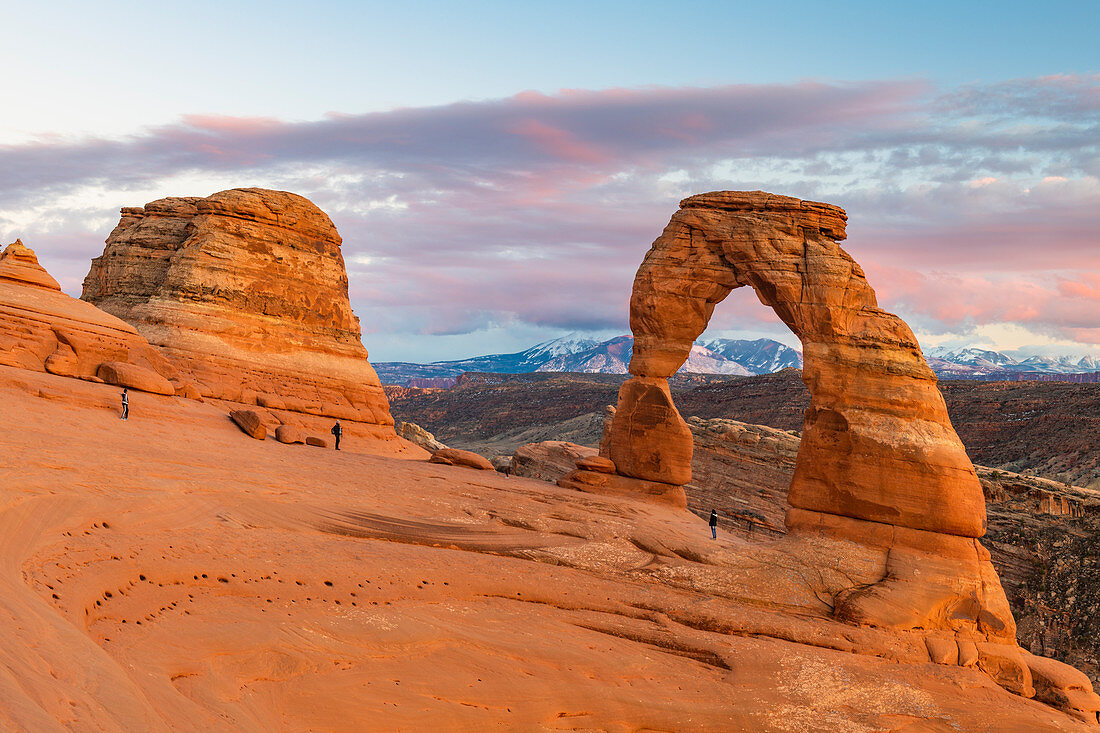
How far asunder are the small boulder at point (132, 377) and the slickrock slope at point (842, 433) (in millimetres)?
13015

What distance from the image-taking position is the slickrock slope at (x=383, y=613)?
26.9 feet

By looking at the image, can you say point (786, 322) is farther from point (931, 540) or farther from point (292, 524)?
point (292, 524)

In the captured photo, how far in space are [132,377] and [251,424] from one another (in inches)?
146

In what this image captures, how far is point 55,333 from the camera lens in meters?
23.3

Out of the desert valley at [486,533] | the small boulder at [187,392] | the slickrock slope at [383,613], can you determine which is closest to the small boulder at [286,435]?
the desert valley at [486,533]

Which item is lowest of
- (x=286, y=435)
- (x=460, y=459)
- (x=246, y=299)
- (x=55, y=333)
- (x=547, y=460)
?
(x=547, y=460)

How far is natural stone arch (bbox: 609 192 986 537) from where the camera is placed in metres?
17.8

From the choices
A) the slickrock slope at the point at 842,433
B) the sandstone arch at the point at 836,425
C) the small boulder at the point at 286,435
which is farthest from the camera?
the small boulder at the point at 286,435

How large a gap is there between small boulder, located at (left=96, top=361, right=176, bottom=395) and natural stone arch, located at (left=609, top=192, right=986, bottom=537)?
563 inches

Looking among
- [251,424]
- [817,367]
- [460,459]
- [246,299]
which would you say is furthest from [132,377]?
[817,367]

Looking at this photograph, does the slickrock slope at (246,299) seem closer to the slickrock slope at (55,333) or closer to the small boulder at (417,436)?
the slickrock slope at (55,333)

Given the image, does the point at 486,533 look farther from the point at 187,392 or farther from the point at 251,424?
the point at 187,392

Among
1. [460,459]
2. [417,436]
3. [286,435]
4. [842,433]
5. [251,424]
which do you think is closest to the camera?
[842,433]

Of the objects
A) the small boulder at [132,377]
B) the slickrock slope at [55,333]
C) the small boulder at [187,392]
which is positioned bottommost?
the small boulder at [187,392]
